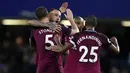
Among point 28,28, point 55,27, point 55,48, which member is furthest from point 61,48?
point 28,28

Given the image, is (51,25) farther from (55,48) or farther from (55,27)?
(55,48)

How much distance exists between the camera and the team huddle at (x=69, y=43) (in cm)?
912

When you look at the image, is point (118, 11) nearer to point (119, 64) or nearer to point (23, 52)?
point (119, 64)

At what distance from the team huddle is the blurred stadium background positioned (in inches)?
156

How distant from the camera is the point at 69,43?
9109 millimetres

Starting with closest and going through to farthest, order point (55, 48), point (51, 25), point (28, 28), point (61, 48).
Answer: point (61, 48), point (55, 48), point (51, 25), point (28, 28)

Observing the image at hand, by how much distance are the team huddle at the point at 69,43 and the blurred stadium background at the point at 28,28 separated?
13.0 ft

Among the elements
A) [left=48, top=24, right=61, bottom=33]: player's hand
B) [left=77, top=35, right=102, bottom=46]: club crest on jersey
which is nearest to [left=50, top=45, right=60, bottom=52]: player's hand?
[left=48, top=24, right=61, bottom=33]: player's hand

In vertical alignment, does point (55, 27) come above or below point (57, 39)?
above

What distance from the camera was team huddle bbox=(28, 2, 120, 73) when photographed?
9125 mm

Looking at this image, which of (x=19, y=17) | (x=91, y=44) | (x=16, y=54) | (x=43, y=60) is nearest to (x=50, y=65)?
(x=43, y=60)

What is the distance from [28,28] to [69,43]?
6319 millimetres

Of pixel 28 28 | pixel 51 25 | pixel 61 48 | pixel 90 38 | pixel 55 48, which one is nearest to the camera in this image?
pixel 90 38

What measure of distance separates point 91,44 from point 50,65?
1.00 meters
